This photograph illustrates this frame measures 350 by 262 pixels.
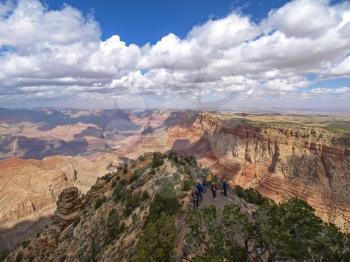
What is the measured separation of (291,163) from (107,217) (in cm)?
5952

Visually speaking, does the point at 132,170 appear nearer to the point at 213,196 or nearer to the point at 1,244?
the point at 213,196

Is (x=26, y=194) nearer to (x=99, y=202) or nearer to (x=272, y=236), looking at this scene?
(x=99, y=202)

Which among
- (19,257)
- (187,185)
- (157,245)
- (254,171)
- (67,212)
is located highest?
(157,245)

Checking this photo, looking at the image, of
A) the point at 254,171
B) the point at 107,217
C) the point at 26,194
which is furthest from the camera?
the point at 26,194

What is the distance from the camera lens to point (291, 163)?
77.9 m

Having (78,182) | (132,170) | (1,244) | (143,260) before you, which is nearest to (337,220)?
(132,170)

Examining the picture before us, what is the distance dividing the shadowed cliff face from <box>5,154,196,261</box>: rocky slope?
32.0 m

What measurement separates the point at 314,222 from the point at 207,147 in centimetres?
11810

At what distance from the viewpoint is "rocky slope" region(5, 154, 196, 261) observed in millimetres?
25864

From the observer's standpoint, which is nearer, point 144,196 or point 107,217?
point 144,196

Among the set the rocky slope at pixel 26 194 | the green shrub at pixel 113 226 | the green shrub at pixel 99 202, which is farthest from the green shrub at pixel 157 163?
the rocky slope at pixel 26 194

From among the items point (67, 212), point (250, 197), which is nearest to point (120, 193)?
point (67, 212)

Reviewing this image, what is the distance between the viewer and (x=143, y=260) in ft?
47.0

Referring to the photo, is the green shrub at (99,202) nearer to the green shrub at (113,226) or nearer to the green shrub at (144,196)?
the green shrub at (113,226)
